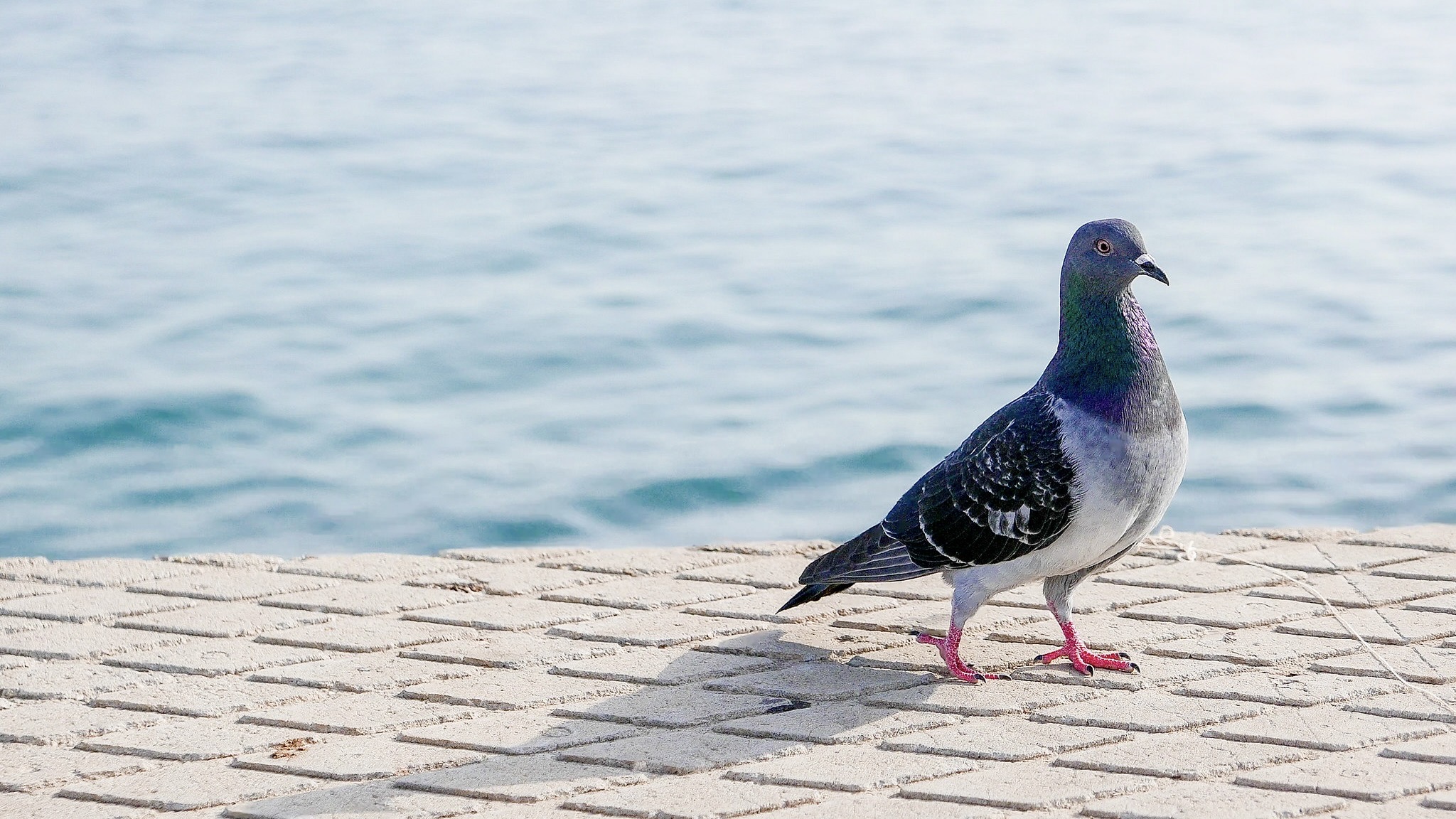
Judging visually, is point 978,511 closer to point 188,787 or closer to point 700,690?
point 700,690

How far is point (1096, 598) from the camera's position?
15.9 feet

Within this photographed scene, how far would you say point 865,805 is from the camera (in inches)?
137

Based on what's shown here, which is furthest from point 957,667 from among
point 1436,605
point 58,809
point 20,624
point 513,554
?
point 20,624

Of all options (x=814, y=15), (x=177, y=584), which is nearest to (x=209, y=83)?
(x=814, y=15)

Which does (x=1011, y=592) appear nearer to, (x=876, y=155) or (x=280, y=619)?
(x=280, y=619)

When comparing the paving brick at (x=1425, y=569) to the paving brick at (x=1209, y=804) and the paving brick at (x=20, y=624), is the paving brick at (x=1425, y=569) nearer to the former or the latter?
the paving brick at (x=1209, y=804)

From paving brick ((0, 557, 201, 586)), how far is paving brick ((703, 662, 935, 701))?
6.28 feet

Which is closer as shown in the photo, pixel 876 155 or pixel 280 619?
pixel 280 619

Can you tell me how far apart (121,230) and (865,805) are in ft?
35.2

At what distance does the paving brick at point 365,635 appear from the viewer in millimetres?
4488

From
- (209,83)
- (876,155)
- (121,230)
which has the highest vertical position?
(209,83)

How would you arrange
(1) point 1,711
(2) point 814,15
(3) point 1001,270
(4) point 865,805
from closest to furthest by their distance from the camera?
(4) point 865,805 → (1) point 1,711 → (3) point 1001,270 → (2) point 814,15

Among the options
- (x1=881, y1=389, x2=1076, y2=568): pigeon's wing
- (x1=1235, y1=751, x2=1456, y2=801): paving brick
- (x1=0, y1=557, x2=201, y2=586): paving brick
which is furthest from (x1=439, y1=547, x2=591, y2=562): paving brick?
(x1=1235, y1=751, x2=1456, y2=801): paving brick

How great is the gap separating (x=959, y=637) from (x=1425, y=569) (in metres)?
1.64
